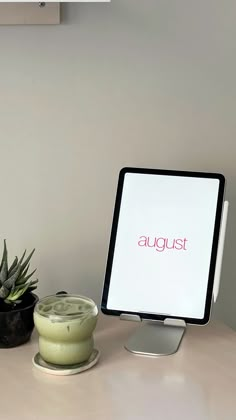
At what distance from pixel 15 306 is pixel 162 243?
28 cm

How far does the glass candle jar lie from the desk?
0.10 ft

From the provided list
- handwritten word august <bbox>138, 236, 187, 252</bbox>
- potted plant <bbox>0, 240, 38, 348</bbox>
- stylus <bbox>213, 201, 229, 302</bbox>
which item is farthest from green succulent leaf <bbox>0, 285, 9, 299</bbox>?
stylus <bbox>213, 201, 229, 302</bbox>

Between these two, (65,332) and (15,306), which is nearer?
(65,332)

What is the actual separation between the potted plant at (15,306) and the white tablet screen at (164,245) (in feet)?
0.48

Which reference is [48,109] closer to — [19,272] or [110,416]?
[19,272]

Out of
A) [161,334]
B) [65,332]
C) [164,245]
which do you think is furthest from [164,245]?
[65,332]

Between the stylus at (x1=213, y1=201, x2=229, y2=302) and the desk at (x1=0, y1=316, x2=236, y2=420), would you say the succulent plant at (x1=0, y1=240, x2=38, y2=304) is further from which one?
the stylus at (x1=213, y1=201, x2=229, y2=302)

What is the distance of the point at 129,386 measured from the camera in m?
1.02

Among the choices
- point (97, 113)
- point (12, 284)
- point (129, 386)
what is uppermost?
point (97, 113)

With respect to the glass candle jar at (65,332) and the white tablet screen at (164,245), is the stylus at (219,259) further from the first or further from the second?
the glass candle jar at (65,332)

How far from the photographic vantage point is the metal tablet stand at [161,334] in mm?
1139

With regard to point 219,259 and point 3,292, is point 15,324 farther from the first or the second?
point 219,259

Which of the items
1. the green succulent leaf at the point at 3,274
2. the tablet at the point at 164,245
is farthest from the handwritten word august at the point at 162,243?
the green succulent leaf at the point at 3,274

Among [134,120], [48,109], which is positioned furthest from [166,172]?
[48,109]
